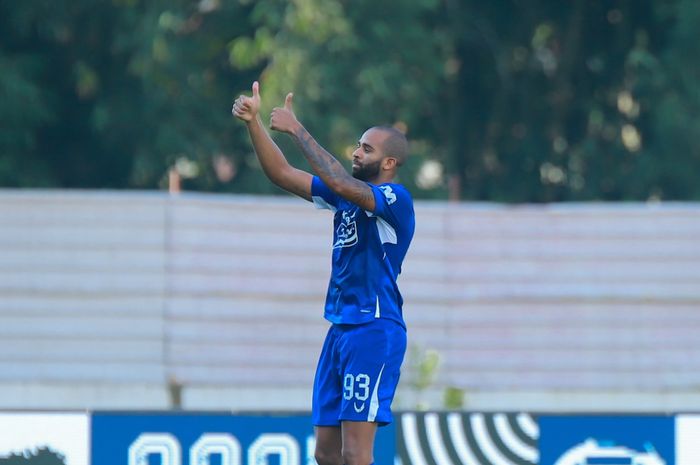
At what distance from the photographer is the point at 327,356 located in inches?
231

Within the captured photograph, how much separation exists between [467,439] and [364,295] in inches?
109

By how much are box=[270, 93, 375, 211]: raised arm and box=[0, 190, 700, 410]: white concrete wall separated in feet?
22.1

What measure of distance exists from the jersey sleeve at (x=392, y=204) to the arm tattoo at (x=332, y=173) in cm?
5

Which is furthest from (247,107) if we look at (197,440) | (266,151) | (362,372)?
(197,440)

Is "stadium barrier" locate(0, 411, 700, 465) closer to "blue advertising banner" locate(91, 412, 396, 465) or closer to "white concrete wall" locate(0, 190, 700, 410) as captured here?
"blue advertising banner" locate(91, 412, 396, 465)

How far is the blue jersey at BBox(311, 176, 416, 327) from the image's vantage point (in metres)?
5.71

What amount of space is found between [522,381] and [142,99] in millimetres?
9550

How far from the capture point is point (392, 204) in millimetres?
5617

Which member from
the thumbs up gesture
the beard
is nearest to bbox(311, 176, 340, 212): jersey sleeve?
the beard

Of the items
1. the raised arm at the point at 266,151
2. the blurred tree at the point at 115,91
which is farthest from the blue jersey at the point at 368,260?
the blurred tree at the point at 115,91

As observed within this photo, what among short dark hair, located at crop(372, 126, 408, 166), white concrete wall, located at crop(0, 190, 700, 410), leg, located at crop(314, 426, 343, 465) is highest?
white concrete wall, located at crop(0, 190, 700, 410)

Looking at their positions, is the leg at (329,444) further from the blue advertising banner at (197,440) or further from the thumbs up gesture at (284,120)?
the blue advertising banner at (197,440)

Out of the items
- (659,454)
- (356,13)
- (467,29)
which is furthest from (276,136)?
(659,454)

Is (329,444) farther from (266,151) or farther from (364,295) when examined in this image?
(266,151)
